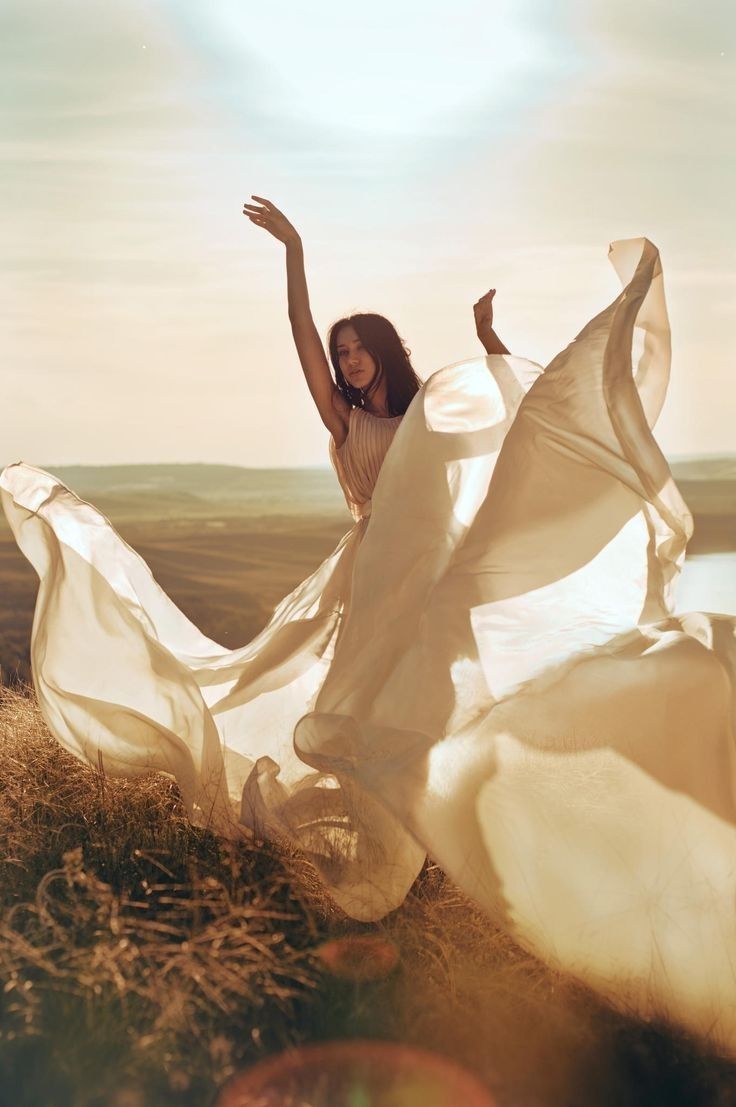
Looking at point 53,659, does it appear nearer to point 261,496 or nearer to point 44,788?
point 44,788

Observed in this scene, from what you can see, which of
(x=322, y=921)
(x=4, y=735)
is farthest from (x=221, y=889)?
(x=4, y=735)

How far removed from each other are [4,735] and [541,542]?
157 cm

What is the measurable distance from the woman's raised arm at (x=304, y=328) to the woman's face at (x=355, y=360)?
46 millimetres

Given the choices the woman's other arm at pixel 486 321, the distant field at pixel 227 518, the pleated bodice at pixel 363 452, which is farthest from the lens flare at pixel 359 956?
the distant field at pixel 227 518

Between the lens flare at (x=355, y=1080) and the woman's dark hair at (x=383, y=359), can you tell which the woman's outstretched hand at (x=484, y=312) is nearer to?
the woman's dark hair at (x=383, y=359)

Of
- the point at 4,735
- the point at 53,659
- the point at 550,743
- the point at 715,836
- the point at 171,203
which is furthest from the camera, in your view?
the point at 171,203

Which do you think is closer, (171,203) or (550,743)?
(550,743)

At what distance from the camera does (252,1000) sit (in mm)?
1749

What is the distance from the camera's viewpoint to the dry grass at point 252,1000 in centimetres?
165

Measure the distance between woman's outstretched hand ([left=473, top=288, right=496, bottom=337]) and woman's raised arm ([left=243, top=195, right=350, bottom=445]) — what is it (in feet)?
1.15

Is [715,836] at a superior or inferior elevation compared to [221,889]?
superior

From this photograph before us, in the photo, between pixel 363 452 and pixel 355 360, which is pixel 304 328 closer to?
pixel 355 360

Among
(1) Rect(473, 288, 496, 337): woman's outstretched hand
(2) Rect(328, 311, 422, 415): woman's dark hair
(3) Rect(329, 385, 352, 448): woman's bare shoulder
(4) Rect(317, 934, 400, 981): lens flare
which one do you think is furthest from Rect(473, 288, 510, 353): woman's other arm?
(4) Rect(317, 934, 400, 981): lens flare

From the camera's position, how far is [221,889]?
2.07m
